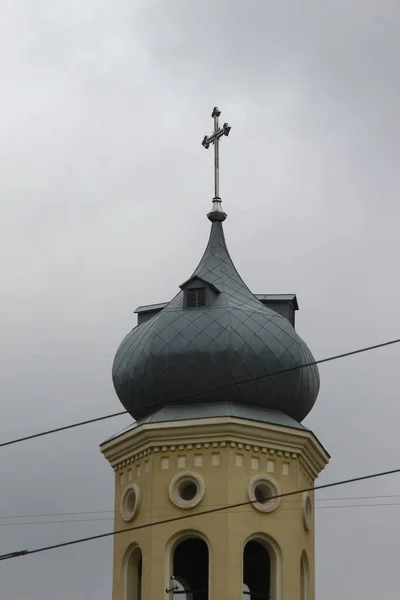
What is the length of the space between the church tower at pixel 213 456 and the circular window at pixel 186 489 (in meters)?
0.02

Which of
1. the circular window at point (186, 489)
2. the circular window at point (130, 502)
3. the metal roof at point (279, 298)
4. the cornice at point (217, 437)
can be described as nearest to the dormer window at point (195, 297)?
the metal roof at point (279, 298)

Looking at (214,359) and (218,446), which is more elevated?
(214,359)

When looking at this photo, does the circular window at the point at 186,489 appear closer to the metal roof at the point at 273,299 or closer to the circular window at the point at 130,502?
the circular window at the point at 130,502

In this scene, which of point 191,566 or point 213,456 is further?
point 191,566

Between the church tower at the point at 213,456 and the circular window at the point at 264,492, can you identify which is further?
the circular window at the point at 264,492

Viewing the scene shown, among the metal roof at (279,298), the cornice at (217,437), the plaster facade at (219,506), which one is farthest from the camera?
the metal roof at (279,298)

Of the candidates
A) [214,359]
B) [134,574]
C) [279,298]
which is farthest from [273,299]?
[134,574]

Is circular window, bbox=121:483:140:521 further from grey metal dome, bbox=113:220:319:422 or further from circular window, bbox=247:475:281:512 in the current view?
circular window, bbox=247:475:281:512

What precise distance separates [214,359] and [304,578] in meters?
4.25

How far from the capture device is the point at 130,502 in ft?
98.6

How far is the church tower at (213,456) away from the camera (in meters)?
28.8

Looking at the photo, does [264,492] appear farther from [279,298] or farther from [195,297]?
[279,298]

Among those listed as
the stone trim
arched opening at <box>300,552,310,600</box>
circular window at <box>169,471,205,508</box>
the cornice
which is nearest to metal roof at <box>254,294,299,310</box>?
the cornice

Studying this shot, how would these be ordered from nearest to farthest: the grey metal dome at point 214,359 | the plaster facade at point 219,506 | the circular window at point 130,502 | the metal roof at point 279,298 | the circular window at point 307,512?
1. the plaster facade at point 219,506
2. the circular window at point 130,502
3. the grey metal dome at point 214,359
4. the circular window at point 307,512
5. the metal roof at point 279,298
